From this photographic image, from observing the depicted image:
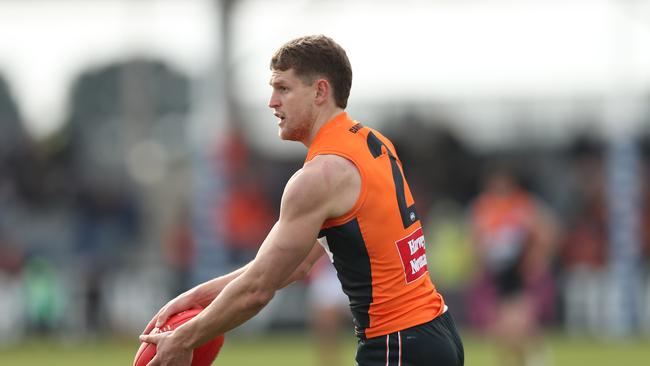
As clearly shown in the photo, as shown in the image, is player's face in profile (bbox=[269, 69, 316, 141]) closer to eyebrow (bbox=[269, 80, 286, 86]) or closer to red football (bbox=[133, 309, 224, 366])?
eyebrow (bbox=[269, 80, 286, 86])

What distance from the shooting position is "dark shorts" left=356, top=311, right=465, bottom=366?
248 inches

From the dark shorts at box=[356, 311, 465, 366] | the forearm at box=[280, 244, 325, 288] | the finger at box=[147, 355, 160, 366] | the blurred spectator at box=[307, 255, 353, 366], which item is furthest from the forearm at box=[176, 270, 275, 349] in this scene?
the blurred spectator at box=[307, 255, 353, 366]

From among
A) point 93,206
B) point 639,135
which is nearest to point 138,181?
point 93,206

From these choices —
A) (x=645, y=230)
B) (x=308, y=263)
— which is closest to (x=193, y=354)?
(x=308, y=263)

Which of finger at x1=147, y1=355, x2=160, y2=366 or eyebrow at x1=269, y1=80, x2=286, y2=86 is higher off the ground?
eyebrow at x1=269, y1=80, x2=286, y2=86

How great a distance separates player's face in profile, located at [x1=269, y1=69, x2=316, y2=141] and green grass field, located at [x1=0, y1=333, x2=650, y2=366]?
942cm

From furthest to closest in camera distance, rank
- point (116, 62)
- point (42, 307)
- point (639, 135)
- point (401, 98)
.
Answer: point (116, 62)
point (401, 98)
point (639, 135)
point (42, 307)

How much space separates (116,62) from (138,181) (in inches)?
677

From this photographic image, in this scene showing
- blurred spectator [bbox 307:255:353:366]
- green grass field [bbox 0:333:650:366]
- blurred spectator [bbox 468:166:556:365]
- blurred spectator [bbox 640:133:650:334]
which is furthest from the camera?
blurred spectator [bbox 640:133:650:334]

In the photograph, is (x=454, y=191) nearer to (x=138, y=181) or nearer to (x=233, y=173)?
(x=233, y=173)

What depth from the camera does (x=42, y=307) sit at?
20.0 m

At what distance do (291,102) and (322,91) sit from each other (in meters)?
0.15

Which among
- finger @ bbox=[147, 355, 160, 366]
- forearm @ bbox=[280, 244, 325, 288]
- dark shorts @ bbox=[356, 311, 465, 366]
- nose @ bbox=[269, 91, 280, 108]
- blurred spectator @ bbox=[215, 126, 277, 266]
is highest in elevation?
nose @ bbox=[269, 91, 280, 108]

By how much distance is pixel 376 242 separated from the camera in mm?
6246
